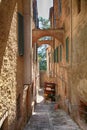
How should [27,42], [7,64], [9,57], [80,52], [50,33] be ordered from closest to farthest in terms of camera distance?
[7,64], [9,57], [80,52], [27,42], [50,33]

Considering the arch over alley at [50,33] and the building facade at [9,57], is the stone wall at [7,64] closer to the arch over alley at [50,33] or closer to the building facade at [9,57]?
the building facade at [9,57]

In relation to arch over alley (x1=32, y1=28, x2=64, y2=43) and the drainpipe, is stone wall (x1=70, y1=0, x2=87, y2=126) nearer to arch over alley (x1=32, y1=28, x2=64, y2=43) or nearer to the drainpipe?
the drainpipe

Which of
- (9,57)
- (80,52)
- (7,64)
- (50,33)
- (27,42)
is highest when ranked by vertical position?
(50,33)

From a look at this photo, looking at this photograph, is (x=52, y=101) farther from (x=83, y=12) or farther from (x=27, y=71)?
(x=83, y=12)

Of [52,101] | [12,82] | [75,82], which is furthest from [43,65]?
[12,82]

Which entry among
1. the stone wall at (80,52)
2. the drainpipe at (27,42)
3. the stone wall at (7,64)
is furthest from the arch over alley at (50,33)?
the stone wall at (7,64)

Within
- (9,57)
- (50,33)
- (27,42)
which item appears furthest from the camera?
(50,33)

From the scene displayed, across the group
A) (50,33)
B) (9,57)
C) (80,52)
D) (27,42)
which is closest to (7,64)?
(9,57)

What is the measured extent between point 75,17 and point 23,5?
2.76 meters

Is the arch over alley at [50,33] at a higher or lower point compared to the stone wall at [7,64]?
higher

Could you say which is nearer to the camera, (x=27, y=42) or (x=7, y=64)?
(x=7, y=64)

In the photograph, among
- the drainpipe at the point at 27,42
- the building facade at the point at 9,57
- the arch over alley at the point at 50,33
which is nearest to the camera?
the building facade at the point at 9,57

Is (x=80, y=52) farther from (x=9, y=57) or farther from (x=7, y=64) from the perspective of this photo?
(x=7, y=64)

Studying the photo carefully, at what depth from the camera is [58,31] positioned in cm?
1669
